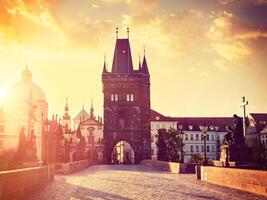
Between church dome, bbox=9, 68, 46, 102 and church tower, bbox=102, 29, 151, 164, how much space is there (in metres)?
21.7

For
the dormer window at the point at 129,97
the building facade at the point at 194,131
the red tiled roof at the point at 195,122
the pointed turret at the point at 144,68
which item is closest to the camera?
the dormer window at the point at 129,97

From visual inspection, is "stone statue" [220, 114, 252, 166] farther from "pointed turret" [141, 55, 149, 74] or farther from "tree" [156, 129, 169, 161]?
"pointed turret" [141, 55, 149, 74]

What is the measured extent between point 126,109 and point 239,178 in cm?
5625

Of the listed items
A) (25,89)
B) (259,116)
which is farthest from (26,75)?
(259,116)

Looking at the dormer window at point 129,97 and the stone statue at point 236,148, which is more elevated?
the dormer window at point 129,97

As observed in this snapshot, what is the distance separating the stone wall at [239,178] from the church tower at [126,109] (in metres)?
49.1

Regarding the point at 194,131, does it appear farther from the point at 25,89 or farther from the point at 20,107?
the point at 20,107

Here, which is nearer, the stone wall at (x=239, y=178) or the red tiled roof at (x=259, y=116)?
the stone wall at (x=239, y=178)

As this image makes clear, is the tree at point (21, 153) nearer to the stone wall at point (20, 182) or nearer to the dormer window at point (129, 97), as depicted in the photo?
the stone wall at point (20, 182)

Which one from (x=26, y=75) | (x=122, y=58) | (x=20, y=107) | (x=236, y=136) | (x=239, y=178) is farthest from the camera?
(x=26, y=75)

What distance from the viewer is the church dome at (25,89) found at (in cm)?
8462

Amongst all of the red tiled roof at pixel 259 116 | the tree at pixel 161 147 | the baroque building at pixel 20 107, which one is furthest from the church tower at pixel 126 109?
the red tiled roof at pixel 259 116

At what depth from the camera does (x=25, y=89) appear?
84.9m

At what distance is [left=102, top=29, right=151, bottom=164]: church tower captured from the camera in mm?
71062
